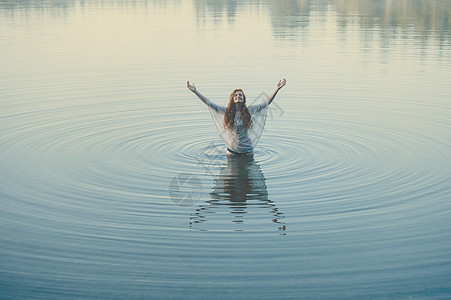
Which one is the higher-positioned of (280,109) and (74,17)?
(74,17)

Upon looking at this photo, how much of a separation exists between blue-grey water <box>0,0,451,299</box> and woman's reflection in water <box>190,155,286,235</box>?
0.04m

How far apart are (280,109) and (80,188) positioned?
8465mm

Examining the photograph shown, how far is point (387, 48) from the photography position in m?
32.0

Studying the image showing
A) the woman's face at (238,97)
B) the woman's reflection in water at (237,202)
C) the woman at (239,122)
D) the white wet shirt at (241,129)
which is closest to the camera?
the woman's reflection in water at (237,202)

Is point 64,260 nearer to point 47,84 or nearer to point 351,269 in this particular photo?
point 351,269

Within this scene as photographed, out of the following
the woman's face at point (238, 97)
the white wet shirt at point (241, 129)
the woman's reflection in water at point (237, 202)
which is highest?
the woman's face at point (238, 97)

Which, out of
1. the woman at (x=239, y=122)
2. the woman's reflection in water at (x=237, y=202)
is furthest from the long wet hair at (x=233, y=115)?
the woman's reflection in water at (x=237, y=202)

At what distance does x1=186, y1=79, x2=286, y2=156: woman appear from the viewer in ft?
43.2

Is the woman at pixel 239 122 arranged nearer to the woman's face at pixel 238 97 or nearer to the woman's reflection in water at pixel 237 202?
the woman's face at pixel 238 97

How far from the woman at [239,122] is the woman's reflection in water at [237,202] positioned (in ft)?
1.63

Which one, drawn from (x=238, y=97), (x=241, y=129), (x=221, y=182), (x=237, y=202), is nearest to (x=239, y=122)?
(x=241, y=129)

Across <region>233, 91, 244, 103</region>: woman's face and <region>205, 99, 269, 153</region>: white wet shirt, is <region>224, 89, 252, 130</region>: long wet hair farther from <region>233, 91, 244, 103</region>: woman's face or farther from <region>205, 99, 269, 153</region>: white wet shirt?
<region>233, 91, 244, 103</region>: woman's face

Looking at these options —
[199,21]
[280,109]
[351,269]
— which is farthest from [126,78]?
[199,21]

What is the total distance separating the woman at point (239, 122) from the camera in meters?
13.2
